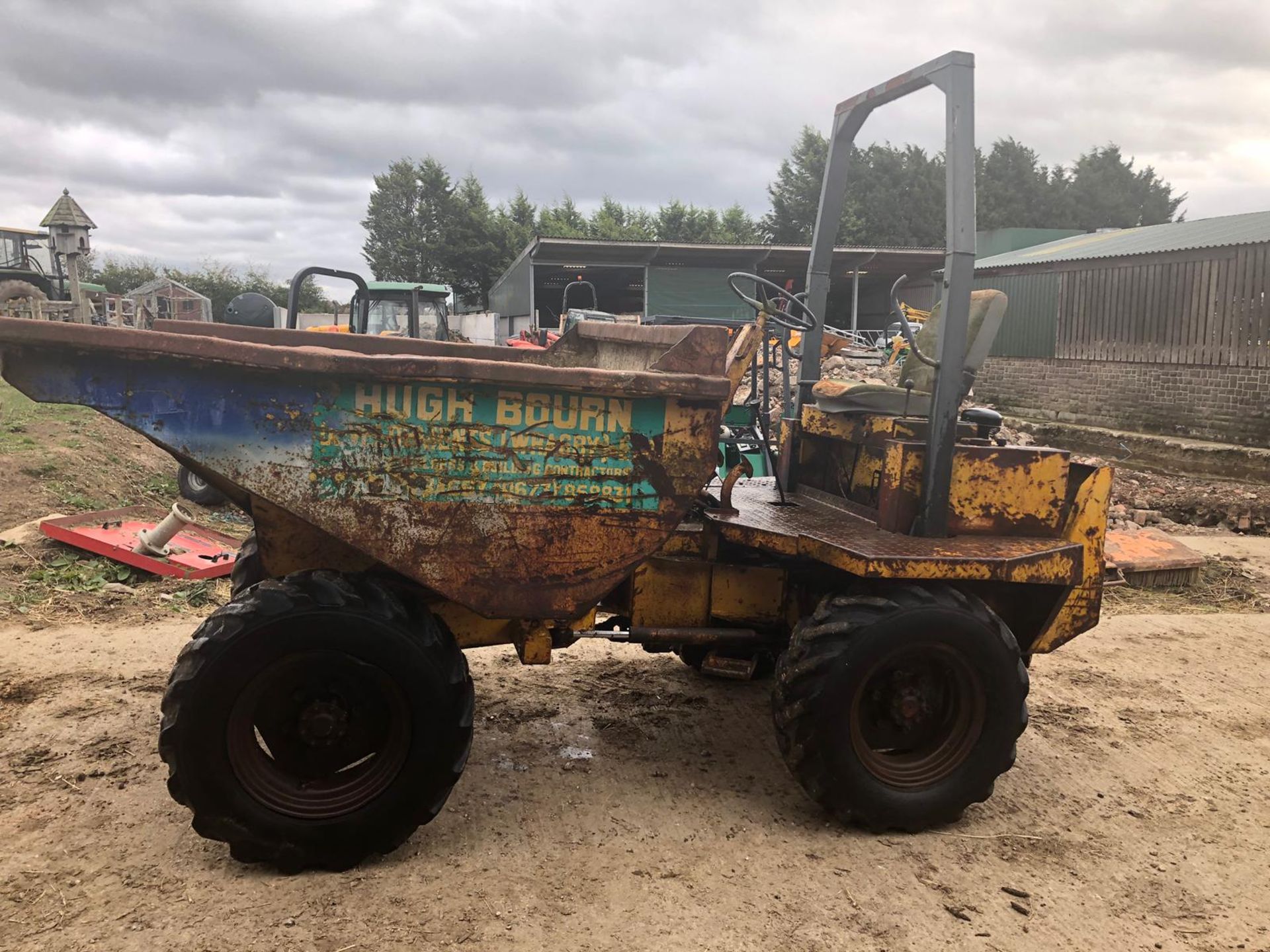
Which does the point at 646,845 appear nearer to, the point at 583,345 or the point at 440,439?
the point at 440,439

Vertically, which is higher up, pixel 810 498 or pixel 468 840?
pixel 810 498

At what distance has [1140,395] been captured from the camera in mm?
16938

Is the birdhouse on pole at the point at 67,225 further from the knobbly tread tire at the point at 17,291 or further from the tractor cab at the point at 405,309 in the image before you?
the tractor cab at the point at 405,309

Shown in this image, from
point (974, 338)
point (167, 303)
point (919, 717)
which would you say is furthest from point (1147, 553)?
point (167, 303)

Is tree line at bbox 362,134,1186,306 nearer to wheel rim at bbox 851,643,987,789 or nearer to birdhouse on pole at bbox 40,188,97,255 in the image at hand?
birdhouse on pole at bbox 40,188,97,255

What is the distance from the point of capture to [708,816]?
11.5ft

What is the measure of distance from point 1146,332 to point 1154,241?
2.35 metres

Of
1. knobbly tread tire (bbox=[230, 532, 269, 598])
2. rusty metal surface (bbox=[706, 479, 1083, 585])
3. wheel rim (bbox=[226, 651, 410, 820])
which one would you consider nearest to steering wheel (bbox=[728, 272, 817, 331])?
rusty metal surface (bbox=[706, 479, 1083, 585])

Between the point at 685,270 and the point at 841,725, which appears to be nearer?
the point at 841,725

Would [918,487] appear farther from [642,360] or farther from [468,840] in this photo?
[468,840]

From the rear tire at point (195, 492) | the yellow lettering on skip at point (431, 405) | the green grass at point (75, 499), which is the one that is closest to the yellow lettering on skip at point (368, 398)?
the yellow lettering on skip at point (431, 405)

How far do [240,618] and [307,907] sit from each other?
2.82 feet

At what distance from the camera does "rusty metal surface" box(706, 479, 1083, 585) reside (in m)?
3.38

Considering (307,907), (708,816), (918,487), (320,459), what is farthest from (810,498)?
(307,907)
